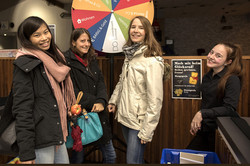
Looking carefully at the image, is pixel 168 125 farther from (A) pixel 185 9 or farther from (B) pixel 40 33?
(A) pixel 185 9

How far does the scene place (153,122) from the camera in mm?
1401

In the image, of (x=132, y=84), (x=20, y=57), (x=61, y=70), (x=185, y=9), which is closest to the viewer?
→ (x=20, y=57)

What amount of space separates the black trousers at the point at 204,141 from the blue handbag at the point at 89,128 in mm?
727

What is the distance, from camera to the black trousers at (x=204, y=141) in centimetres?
149

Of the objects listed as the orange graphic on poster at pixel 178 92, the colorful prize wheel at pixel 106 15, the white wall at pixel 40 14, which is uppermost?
the white wall at pixel 40 14

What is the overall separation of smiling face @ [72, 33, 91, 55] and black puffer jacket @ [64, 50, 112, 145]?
71 mm

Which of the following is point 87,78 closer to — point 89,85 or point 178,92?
point 89,85

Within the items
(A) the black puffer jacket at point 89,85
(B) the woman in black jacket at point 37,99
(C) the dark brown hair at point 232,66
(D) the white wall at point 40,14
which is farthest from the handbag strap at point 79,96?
(D) the white wall at point 40,14

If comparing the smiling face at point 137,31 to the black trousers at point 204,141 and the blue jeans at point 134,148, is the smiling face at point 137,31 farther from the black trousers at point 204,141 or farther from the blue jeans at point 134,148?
the black trousers at point 204,141

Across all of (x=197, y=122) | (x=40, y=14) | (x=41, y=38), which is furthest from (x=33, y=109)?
(x=40, y=14)

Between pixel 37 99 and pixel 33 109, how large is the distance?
2.4 inches

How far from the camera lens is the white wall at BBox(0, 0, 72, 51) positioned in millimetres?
3651

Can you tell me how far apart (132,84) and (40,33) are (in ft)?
2.30

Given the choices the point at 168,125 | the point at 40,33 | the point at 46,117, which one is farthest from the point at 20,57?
the point at 168,125
